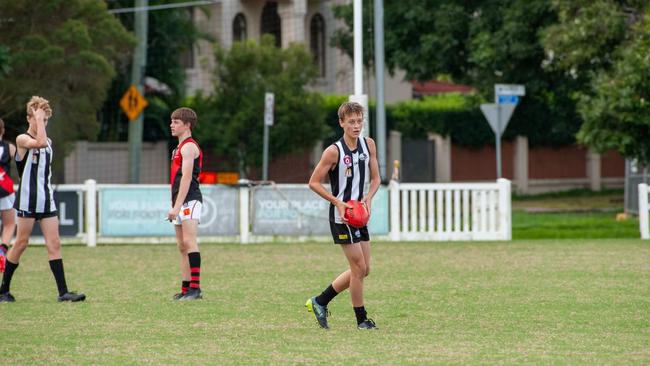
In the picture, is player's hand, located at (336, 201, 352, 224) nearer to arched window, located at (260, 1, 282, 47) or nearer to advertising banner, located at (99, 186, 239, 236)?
advertising banner, located at (99, 186, 239, 236)

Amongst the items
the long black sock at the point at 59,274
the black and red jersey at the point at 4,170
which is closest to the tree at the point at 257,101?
the black and red jersey at the point at 4,170

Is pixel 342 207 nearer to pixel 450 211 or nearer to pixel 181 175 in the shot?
pixel 181 175

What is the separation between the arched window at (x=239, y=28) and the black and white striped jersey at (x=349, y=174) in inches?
1405

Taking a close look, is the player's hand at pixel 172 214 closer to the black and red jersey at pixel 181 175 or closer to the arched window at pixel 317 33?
the black and red jersey at pixel 181 175

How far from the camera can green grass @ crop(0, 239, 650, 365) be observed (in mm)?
8750

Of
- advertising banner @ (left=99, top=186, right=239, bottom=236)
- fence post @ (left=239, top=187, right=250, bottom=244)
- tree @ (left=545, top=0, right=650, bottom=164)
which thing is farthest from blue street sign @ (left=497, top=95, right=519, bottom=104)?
advertising banner @ (left=99, top=186, right=239, bottom=236)

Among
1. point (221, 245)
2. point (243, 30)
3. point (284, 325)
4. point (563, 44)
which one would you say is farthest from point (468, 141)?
point (284, 325)

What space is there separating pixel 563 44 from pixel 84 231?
11167 mm

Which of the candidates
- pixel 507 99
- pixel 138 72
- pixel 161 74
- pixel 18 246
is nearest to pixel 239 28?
pixel 161 74

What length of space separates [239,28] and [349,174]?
36141 mm

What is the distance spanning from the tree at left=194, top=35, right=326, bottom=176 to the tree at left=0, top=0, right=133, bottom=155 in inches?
196

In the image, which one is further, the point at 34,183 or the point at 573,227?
the point at 573,227

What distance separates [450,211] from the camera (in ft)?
70.8

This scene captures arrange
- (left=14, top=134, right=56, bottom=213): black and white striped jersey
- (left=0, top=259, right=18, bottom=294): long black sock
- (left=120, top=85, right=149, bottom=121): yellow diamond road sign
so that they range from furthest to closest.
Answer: (left=120, top=85, right=149, bottom=121): yellow diamond road sign, (left=0, top=259, right=18, bottom=294): long black sock, (left=14, top=134, right=56, bottom=213): black and white striped jersey
